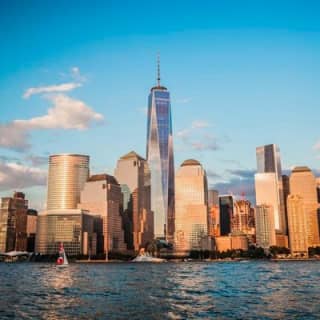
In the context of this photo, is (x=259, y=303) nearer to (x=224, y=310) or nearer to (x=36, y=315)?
(x=224, y=310)

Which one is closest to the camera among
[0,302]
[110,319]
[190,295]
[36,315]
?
[110,319]

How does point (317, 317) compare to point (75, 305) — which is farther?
point (75, 305)

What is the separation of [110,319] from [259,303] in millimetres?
21053

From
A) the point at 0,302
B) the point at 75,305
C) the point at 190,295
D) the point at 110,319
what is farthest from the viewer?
the point at 190,295

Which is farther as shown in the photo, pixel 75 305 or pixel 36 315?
pixel 75 305

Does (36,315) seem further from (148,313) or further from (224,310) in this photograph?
(224,310)

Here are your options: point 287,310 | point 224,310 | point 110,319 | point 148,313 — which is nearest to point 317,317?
point 287,310

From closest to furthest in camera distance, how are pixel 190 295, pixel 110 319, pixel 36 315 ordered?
pixel 110 319 < pixel 36 315 < pixel 190 295

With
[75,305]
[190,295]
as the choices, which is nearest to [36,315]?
[75,305]

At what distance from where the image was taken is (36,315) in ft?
171

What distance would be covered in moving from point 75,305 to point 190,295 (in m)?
19.2

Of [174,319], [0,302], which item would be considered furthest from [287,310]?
[0,302]

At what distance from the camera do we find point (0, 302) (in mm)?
63531

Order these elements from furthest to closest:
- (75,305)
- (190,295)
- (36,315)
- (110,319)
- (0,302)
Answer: (190,295) → (0,302) → (75,305) → (36,315) → (110,319)
